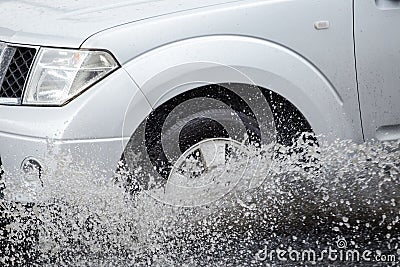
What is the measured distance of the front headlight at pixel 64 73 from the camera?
449 cm

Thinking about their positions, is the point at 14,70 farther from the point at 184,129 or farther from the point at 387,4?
the point at 387,4

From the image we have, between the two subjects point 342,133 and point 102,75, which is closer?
point 102,75

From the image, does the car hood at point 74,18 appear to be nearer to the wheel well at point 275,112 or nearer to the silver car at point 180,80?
the silver car at point 180,80

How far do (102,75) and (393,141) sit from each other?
1643 millimetres

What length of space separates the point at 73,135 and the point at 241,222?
3.50 ft

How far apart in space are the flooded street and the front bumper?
81 millimetres

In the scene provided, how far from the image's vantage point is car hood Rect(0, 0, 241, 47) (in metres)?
4.56

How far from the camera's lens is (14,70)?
15.4 feet

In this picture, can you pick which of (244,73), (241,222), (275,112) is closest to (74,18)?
(244,73)

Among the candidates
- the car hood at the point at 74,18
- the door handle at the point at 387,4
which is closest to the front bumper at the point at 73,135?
the car hood at the point at 74,18

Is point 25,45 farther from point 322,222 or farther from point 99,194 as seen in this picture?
point 322,222

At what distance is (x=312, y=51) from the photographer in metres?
4.73

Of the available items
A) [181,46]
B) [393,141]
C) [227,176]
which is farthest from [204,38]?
[393,141]

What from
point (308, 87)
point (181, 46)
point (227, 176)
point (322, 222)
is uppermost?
point (181, 46)
